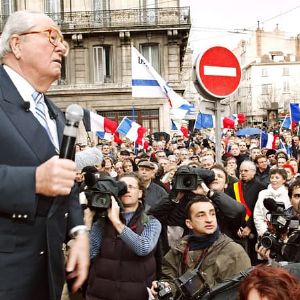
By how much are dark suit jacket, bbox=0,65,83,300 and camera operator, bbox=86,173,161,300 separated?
2.40 meters

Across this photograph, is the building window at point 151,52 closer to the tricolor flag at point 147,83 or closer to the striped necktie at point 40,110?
the tricolor flag at point 147,83

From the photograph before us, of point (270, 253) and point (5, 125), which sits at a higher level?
point (5, 125)

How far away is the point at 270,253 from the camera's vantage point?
13.9ft

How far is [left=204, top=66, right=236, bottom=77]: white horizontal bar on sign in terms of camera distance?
18.2 ft

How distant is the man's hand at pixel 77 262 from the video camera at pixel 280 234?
2.22 meters

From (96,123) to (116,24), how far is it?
18.2 meters

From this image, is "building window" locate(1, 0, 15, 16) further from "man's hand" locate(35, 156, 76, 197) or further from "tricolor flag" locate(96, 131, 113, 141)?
"man's hand" locate(35, 156, 76, 197)

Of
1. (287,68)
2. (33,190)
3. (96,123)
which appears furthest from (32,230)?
(287,68)

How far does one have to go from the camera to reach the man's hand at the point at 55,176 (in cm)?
191

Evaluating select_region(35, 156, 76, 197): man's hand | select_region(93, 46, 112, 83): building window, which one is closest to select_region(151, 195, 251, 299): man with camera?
select_region(35, 156, 76, 197): man's hand

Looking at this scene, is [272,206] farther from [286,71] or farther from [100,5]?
[286,71]

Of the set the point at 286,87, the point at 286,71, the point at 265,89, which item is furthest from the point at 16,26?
the point at 286,87

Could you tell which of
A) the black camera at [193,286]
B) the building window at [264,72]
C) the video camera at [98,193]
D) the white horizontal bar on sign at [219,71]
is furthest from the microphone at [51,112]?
the building window at [264,72]

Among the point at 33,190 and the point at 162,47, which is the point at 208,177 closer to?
the point at 33,190
